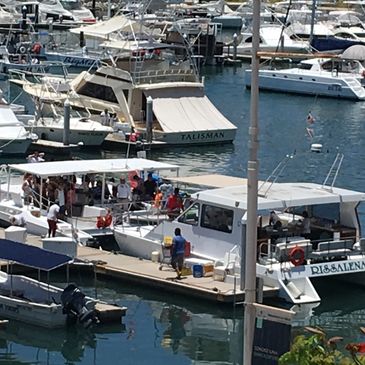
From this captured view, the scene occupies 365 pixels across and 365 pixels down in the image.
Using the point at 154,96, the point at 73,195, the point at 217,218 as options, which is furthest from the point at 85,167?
the point at 154,96

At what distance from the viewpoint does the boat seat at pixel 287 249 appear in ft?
102

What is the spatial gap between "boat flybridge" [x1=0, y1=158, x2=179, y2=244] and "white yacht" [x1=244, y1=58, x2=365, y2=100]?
38.5m

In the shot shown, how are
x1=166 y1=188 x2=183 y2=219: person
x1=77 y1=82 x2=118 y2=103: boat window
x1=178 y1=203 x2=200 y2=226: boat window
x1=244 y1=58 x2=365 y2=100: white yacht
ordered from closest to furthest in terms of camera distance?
x1=178 y1=203 x2=200 y2=226: boat window < x1=166 y1=188 x2=183 y2=219: person < x1=77 y1=82 x2=118 y2=103: boat window < x1=244 y1=58 x2=365 y2=100: white yacht

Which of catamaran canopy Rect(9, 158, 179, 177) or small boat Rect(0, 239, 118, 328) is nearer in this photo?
small boat Rect(0, 239, 118, 328)

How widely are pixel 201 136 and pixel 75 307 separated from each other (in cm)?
2920

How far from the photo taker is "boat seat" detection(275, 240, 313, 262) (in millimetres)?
30969

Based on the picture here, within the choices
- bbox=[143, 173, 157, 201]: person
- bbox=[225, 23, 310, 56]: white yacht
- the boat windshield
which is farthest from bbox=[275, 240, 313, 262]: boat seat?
the boat windshield

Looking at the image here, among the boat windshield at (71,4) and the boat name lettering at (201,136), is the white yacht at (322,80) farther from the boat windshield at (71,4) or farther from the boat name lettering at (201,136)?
the boat windshield at (71,4)

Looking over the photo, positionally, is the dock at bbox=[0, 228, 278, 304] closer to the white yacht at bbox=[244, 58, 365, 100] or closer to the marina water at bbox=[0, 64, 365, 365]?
the marina water at bbox=[0, 64, 365, 365]

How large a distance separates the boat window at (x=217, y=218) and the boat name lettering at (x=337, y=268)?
2.39 meters

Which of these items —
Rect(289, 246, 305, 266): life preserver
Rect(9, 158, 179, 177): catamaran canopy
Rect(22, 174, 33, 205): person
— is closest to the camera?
Rect(289, 246, 305, 266): life preserver

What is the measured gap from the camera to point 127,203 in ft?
123

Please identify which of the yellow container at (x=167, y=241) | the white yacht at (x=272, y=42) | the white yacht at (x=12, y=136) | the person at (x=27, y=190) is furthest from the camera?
the white yacht at (x=272, y=42)

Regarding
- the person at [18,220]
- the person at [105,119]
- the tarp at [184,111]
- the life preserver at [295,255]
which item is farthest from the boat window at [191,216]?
the person at [105,119]
